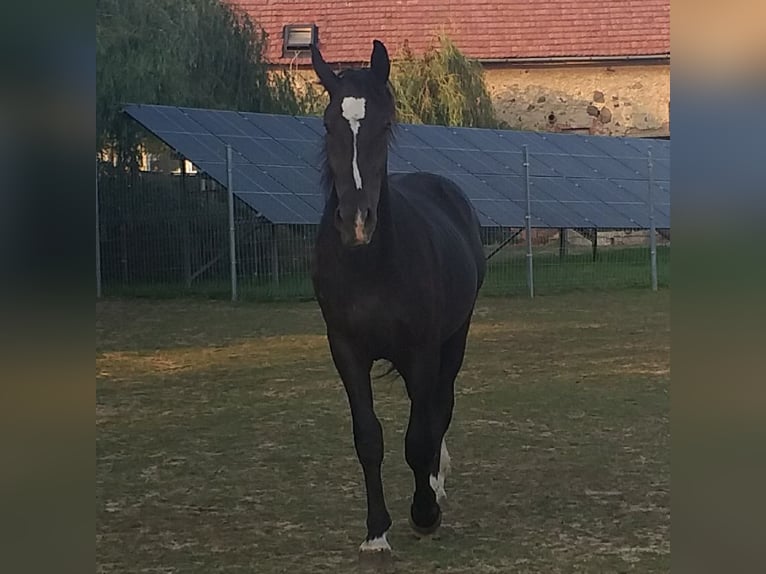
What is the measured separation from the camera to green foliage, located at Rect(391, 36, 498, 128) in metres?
18.9

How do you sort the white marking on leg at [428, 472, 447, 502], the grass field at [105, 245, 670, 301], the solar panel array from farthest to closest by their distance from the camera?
the solar panel array
the grass field at [105, 245, 670, 301]
the white marking on leg at [428, 472, 447, 502]

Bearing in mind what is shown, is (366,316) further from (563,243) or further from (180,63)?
(180,63)

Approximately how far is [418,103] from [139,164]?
584 cm

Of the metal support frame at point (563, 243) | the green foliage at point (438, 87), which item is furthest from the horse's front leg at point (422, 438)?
the green foliage at point (438, 87)

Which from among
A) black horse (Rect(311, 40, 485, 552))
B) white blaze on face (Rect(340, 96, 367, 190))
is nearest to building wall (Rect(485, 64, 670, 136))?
black horse (Rect(311, 40, 485, 552))

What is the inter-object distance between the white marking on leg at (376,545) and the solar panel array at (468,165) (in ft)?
31.2

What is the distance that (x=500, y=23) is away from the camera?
22703 millimetres

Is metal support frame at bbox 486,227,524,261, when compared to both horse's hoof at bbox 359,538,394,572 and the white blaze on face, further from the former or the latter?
the white blaze on face

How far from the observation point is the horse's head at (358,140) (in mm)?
3330

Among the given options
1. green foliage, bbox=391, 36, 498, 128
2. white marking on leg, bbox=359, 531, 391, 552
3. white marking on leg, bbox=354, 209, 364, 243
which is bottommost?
white marking on leg, bbox=359, 531, 391, 552

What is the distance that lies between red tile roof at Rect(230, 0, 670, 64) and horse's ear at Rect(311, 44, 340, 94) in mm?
17638
